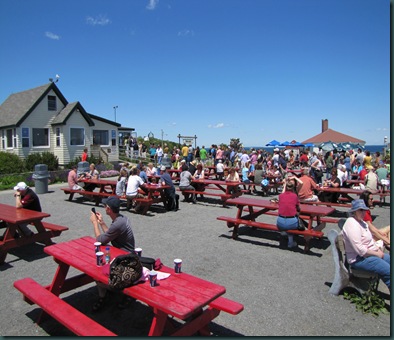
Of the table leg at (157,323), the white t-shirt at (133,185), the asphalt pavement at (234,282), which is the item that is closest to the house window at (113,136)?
the white t-shirt at (133,185)

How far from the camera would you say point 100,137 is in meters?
26.6

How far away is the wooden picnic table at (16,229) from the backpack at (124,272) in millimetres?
3445

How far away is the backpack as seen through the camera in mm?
3184

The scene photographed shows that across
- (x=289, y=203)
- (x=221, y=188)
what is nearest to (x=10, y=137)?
(x=221, y=188)

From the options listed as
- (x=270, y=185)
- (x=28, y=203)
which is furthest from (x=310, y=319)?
(x=270, y=185)

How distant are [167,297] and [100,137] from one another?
987 inches

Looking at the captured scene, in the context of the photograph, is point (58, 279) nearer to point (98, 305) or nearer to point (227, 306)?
point (98, 305)

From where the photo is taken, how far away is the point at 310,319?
13.2 ft

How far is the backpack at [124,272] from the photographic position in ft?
10.4

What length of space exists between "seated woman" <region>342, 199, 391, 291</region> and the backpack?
287cm

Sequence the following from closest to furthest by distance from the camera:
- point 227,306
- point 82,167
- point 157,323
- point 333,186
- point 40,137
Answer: point 157,323 → point 227,306 → point 333,186 → point 82,167 → point 40,137

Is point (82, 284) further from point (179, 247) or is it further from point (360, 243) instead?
point (360, 243)

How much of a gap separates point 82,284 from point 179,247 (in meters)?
2.53

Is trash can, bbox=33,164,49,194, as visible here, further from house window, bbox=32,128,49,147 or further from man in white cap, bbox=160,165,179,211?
house window, bbox=32,128,49,147
